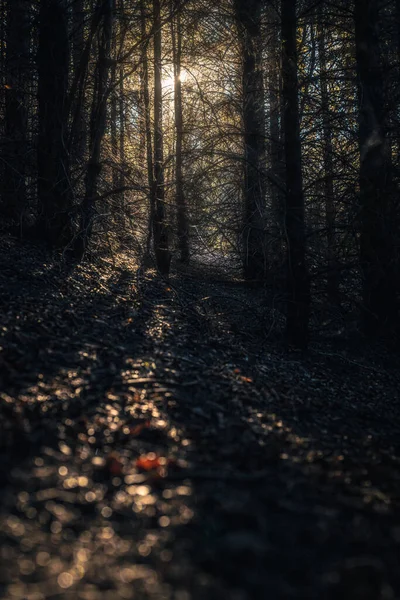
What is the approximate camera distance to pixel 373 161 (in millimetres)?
7344

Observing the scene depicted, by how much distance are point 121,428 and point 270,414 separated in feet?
4.61

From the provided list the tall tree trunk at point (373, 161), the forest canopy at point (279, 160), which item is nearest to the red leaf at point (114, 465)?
the forest canopy at point (279, 160)

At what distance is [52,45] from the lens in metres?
7.91

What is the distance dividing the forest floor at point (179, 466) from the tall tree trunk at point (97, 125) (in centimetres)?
197

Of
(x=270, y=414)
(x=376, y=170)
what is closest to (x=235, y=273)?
(x=376, y=170)

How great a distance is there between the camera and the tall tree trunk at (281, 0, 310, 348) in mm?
6734

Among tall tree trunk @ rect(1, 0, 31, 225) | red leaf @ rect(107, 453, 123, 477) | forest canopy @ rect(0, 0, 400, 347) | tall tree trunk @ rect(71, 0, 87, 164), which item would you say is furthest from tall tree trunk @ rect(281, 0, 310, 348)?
red leaf @ rect(107, 453, 123, 477)

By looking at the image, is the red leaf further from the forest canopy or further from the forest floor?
the forest canopy

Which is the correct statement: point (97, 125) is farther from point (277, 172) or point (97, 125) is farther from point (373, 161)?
point (373, 161)

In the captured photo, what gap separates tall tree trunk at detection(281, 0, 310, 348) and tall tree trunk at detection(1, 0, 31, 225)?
384 cm

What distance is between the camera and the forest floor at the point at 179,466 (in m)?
2.27

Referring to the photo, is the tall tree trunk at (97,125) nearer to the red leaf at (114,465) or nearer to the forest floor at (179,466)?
the forest floor at (179,466)

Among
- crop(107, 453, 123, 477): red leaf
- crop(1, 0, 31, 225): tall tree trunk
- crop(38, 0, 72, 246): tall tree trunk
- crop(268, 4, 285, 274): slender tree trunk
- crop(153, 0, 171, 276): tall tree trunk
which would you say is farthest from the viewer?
crop(153, 0, 171, 276): tall tree trunk

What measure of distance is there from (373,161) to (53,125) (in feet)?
15.9
